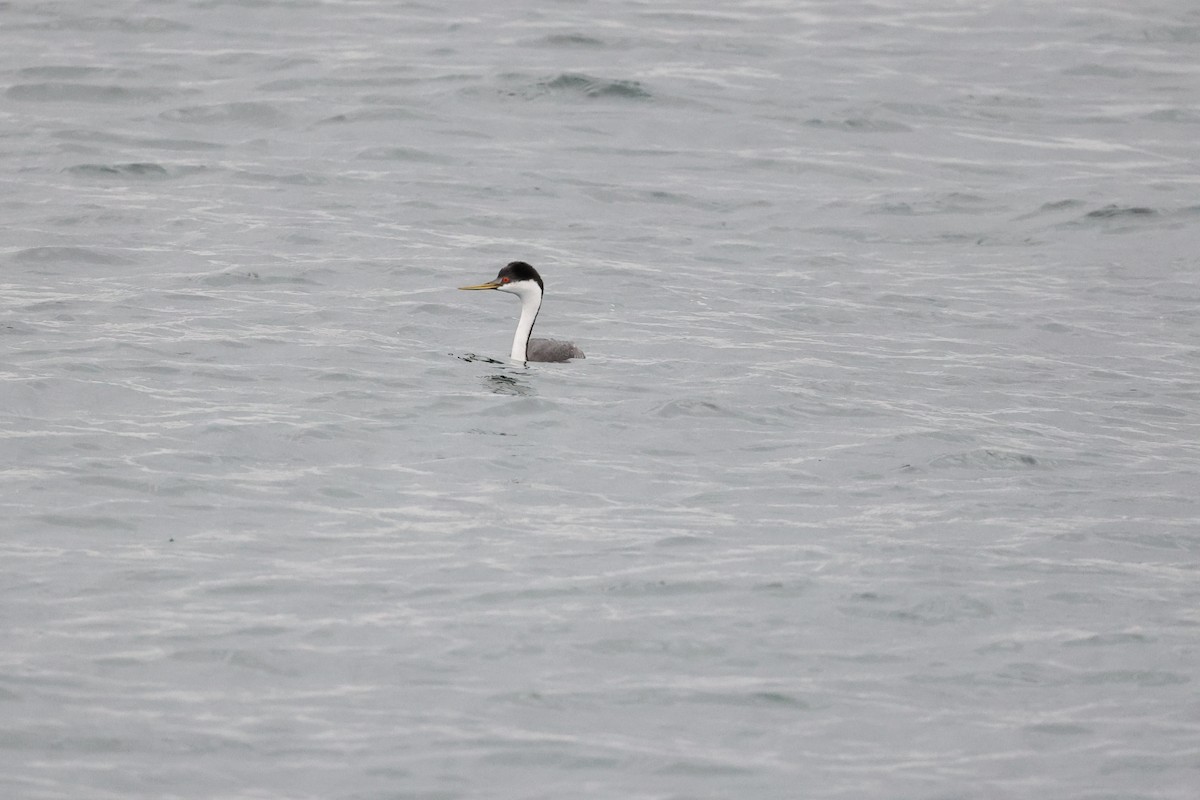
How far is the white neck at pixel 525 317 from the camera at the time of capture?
14609mm

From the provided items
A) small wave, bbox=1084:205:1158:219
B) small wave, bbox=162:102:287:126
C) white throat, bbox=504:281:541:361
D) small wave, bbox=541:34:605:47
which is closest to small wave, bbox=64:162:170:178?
small wave, bbox=162:102:287:126

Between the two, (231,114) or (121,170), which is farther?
(231,114)

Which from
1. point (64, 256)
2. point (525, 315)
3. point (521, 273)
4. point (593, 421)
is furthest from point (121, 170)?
point (593, 421)

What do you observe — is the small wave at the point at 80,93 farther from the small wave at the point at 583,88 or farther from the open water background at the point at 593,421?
the small wave at the point at 583,88

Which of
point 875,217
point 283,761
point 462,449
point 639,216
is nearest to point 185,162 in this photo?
point 639,216

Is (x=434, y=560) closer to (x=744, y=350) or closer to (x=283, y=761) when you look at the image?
(x=283, y=761)

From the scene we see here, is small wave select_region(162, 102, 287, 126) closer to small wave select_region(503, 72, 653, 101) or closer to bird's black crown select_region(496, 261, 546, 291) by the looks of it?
small wave select_region(503, 72, 653, 101)

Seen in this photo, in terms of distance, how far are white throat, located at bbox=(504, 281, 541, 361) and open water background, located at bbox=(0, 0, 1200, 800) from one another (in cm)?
41

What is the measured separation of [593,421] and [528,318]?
2264 millimetres

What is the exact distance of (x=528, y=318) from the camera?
14.8 meters

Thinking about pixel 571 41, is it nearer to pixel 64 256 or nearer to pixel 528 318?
pixel 64 256

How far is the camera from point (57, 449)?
11.5 metres

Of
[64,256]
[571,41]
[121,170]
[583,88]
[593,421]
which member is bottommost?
[593,421]

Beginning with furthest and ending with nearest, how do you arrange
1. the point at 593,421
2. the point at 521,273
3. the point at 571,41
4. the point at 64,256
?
the point at 571,41, the point at 64,256, the point at 521,273, the point at 593,421
